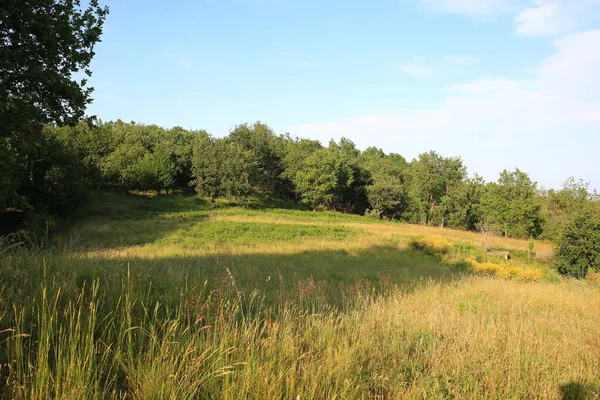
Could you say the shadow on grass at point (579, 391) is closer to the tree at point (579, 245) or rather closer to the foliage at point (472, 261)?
the foliage at point (472, 261)

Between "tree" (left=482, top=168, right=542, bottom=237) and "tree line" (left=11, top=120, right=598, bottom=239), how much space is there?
0.12 metres

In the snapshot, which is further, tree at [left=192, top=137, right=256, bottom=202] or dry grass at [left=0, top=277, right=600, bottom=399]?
tree at [left=192, top=137, right=256, bottom=202]

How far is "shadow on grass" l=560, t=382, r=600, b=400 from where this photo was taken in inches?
137

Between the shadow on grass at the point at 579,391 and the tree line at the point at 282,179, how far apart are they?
3570 cm

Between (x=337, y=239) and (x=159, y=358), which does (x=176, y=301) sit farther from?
(x=337, y=239)

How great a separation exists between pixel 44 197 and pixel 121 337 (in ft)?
111

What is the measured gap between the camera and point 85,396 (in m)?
2.23

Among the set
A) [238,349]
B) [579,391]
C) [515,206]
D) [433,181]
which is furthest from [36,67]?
[433,181]

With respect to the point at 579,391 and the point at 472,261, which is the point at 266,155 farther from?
the point at 579,391

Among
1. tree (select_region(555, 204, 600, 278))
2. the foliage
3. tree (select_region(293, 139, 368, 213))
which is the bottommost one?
the foliage

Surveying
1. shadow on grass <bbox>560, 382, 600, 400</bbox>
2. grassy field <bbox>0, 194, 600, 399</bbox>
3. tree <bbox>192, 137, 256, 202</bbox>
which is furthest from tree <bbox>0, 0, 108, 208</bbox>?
tree <bbox>192, 137, 256, 202</bbox>

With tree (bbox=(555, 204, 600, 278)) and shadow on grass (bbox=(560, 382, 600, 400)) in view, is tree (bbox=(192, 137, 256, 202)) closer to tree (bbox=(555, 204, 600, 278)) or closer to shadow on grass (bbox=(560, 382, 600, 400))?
tree (bbox=(555, 204, 600, 278))

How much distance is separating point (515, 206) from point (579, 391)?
49.4 m

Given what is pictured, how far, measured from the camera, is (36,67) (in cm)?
1003
